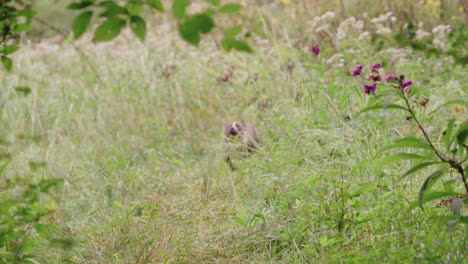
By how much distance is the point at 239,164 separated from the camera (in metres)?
3.76

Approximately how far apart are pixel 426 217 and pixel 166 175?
6.96ft

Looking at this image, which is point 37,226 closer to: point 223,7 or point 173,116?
point 223,7

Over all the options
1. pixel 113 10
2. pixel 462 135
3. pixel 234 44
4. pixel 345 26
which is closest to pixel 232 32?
pixel 234 44

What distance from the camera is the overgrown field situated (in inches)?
92.6

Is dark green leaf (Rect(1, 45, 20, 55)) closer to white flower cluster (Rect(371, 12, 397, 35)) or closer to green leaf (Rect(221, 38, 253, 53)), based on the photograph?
green leaf (Rect(221, 38, 253, 53))

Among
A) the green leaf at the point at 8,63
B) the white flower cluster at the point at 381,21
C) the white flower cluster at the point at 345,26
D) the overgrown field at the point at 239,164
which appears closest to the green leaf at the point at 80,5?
the overgrown field at the point at 239,164

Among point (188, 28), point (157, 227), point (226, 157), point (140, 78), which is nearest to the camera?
point (188, 28)

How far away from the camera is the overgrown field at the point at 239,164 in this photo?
2352mm

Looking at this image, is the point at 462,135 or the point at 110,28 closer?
the point at 110,28

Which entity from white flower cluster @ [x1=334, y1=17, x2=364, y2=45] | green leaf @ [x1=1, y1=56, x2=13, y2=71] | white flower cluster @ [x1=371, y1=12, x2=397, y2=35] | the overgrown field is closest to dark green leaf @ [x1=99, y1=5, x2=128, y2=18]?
the overgrown field

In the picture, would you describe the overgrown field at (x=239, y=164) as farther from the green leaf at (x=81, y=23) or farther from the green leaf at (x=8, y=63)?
the green leaf at (x=81, y=23)

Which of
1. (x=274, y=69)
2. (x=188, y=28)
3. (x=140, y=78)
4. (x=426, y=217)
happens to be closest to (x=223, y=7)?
(x=188, y=28)

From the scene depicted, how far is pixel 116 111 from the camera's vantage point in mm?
5152

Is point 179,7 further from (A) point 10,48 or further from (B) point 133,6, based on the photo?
(A) point 10,48
